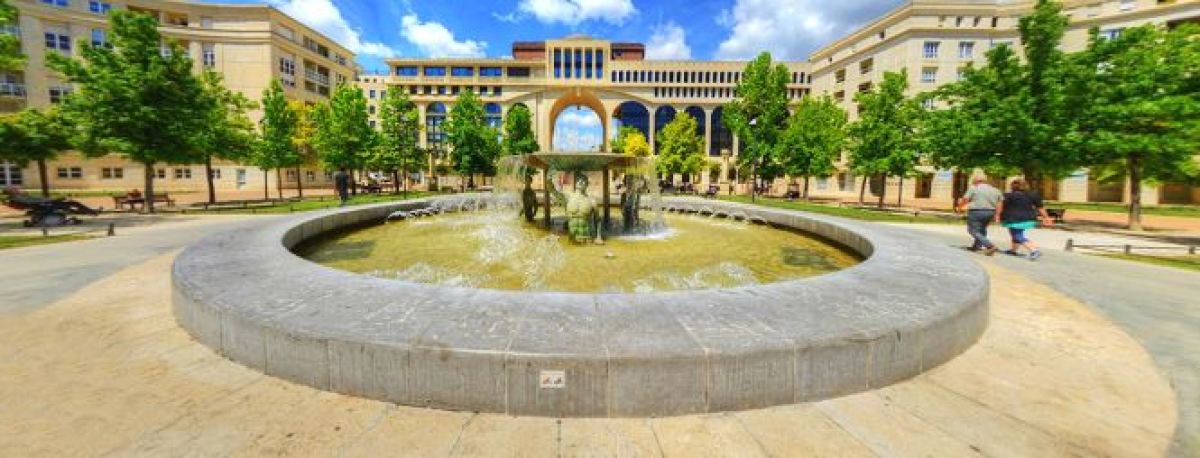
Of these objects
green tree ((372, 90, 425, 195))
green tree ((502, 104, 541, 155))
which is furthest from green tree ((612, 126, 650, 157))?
green tree ((372, 90, 425, 195))

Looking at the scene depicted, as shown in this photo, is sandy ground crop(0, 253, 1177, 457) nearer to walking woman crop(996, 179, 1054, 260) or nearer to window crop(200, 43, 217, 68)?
walking woman crop(996, 179, 1054, 260)

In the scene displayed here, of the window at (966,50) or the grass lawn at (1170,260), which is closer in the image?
the grass lawn at (1170,260)

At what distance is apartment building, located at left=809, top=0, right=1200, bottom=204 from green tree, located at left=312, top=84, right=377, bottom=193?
1924 inches

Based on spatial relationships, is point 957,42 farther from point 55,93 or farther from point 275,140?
point 55,93

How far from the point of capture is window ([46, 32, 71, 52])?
1703 inches

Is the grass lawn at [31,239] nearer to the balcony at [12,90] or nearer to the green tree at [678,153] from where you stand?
the green tree at [678,153]

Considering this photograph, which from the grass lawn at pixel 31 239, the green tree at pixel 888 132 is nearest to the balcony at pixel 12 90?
the grass lawn at pixel 31 239

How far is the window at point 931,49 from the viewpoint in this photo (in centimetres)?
4691

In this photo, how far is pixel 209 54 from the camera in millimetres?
49500

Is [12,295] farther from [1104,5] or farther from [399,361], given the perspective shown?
[1104,5]

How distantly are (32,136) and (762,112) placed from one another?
45925mm

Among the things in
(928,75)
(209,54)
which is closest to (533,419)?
(928,75)

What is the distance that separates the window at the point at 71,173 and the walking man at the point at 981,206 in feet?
223

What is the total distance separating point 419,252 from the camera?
29.7 feet
